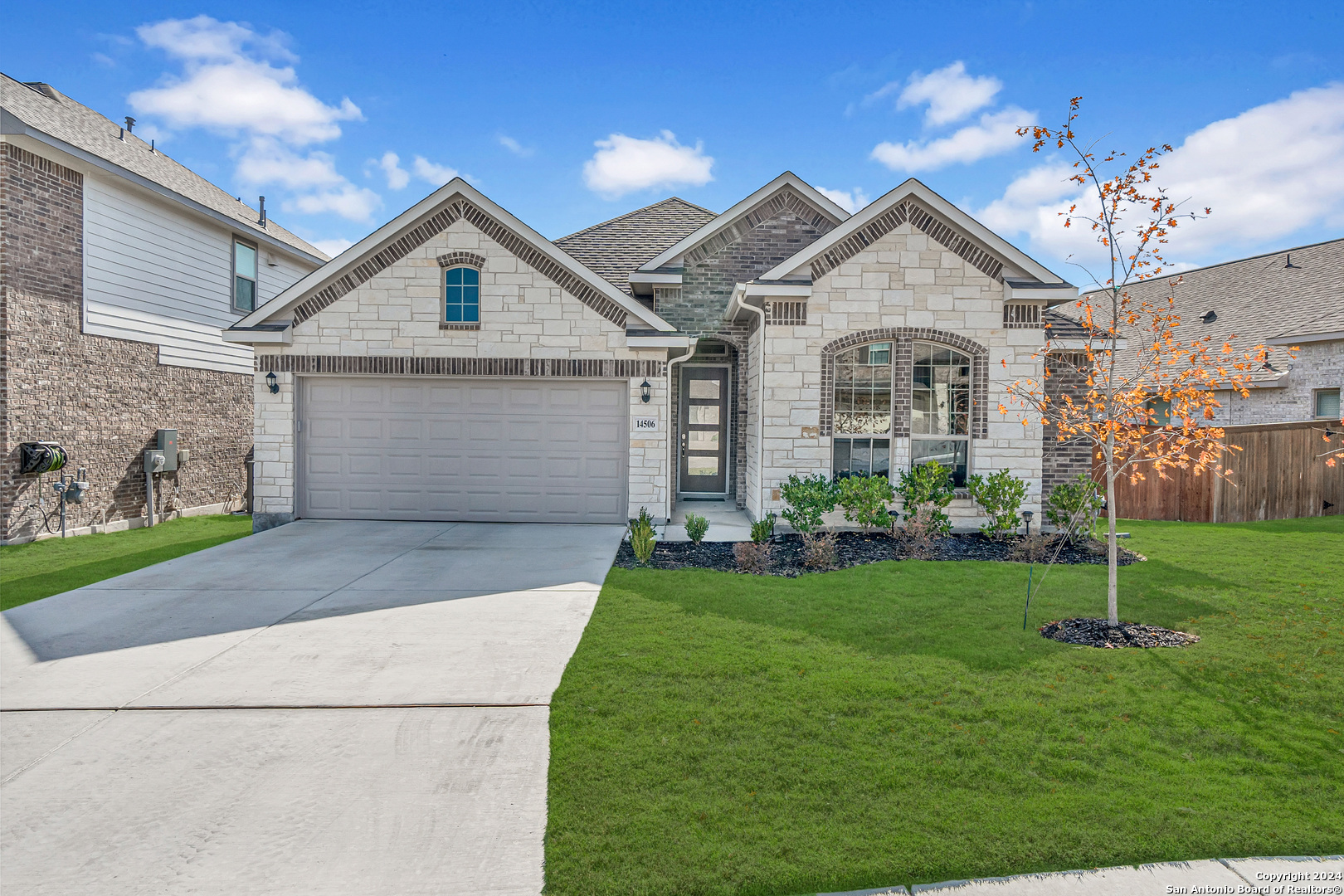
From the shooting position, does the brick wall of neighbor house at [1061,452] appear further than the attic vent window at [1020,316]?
Yes

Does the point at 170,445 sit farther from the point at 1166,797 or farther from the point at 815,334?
the point at 1166,797

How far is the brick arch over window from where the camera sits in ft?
34.7

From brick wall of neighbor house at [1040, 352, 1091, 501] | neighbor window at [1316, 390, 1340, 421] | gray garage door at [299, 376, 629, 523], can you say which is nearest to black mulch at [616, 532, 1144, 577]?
brick wall of neighbor house at [1040, 352, 1091, 501]

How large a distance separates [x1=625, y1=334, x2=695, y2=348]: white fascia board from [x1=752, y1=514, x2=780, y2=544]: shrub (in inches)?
119

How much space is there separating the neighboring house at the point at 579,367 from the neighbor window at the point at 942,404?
0.02 meters

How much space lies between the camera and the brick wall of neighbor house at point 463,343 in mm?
11320

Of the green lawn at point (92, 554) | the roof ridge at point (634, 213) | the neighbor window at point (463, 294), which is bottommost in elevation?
the green lawn at point (92, 554)

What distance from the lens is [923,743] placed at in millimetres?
4102

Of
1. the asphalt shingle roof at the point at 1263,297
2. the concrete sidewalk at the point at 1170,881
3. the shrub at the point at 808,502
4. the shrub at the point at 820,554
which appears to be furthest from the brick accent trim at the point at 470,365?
the asphalt shingle roof at the point at 1263,297

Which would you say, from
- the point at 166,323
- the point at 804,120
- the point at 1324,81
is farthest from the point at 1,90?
the point at 1324,81

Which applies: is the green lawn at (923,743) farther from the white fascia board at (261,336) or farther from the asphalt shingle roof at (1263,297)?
the asphalt shingle roof at (1263,297)

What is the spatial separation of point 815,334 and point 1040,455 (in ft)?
12.2

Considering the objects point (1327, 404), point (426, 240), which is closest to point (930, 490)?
Result: point (426, 240)

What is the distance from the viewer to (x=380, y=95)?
13945mm
